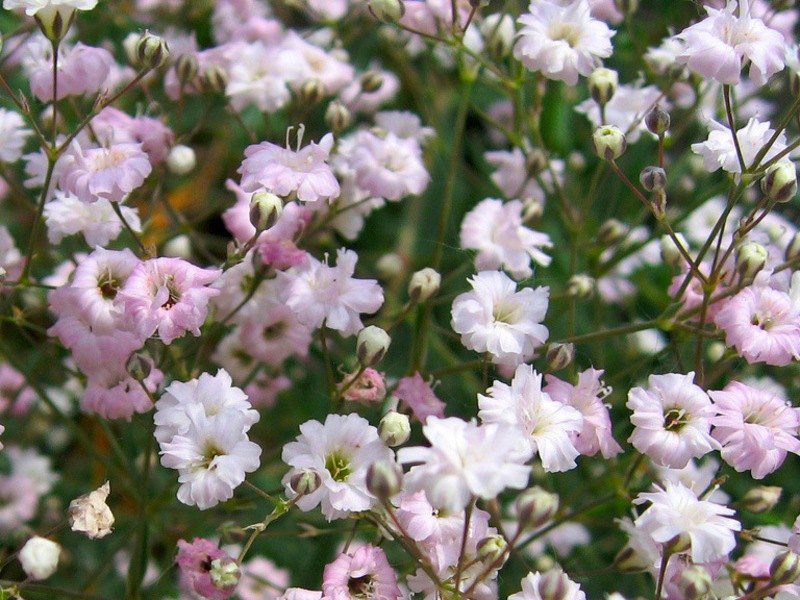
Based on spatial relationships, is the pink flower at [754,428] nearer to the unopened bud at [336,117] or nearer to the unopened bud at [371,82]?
the unopened bud at [336,117]

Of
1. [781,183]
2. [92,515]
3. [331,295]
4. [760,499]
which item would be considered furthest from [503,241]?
[92,515]

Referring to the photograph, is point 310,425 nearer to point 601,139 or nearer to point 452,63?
point 601,139

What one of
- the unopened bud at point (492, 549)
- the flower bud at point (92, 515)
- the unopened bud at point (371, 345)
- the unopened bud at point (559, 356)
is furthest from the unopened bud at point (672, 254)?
the flower bud at point (92, 515)

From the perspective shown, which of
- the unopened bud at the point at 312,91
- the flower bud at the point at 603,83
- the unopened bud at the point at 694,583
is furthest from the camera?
the unopened bud at the point at 312,91

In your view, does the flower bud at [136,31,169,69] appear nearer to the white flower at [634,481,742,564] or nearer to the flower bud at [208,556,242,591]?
the flower bud at [208,556,242,591]

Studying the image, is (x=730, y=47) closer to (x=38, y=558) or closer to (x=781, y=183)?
(x=781, y=183)
